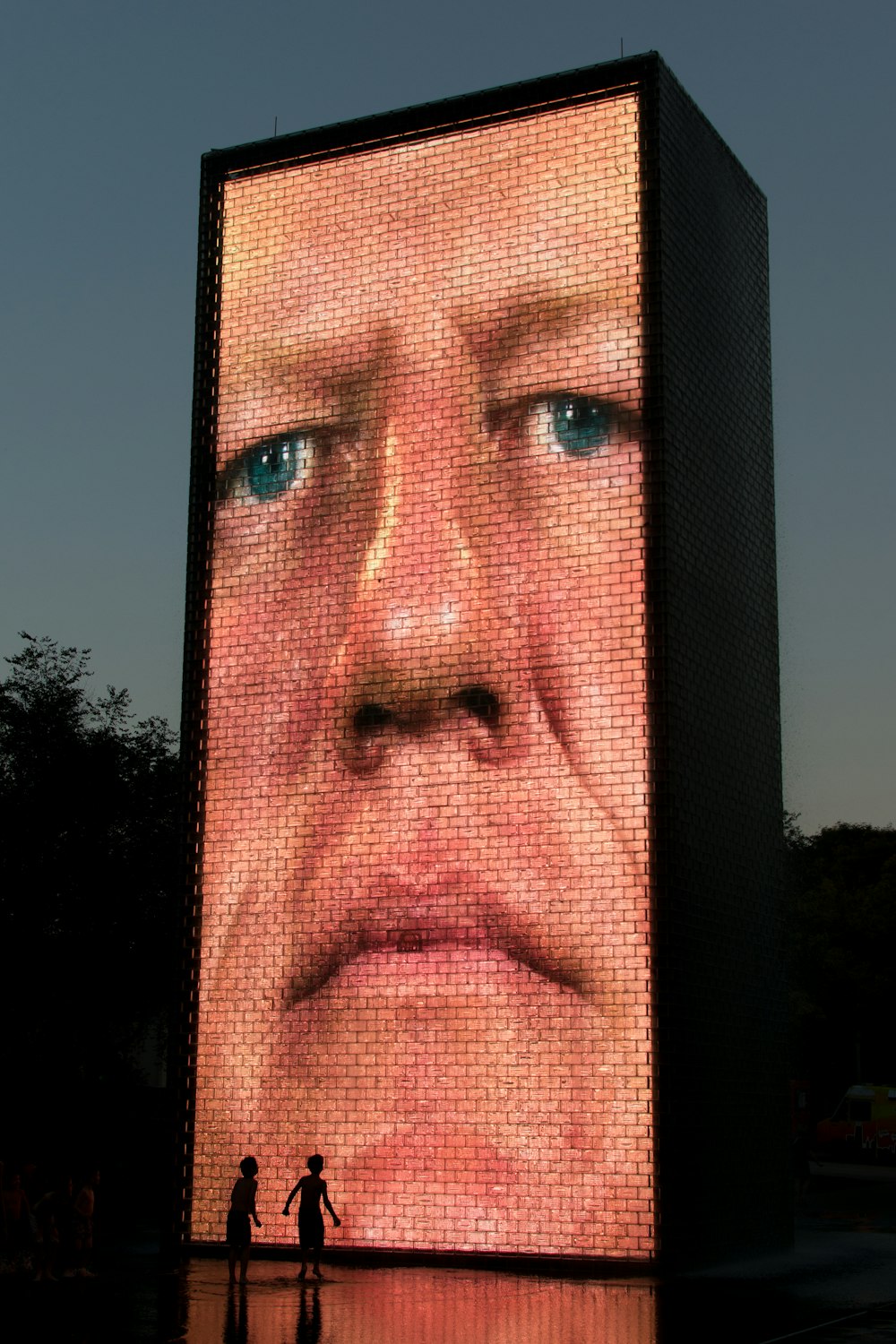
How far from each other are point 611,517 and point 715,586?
215 cm

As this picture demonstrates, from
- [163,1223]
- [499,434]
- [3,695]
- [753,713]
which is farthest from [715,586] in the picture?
[3,695]

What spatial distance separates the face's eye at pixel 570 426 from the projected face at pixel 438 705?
1.5 inches

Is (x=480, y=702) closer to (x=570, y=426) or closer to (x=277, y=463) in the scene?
(x=570, y=426)

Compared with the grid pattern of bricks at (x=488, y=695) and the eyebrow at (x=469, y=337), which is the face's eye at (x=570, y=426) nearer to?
the grid pattern of bricks at (x=488, y=695)

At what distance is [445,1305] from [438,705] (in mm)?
7239

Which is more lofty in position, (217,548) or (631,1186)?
(217,548)

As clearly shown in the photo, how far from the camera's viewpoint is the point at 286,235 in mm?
22344

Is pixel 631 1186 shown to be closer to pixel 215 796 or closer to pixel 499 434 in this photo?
pixel 215 796

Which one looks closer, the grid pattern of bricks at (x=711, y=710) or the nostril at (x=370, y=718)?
the grid pattern of bricks at (x=711, y=710)

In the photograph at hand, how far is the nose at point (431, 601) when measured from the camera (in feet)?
65.6

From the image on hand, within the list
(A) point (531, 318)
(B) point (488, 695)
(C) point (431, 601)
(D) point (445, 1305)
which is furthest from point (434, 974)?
(A) point (531, 318)

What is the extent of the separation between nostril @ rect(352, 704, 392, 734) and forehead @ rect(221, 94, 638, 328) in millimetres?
5190

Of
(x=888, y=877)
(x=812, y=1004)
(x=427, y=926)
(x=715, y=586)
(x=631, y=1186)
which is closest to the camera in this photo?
(x=631, y=1186)

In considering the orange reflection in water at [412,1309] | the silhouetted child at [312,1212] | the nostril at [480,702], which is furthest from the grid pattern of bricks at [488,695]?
the silhouetted child at [312,1212]
